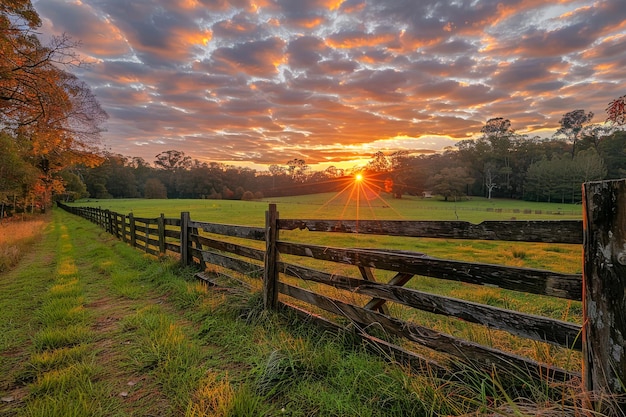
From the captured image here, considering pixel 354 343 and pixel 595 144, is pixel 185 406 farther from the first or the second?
pixel 595 144

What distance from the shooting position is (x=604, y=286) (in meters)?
1.69

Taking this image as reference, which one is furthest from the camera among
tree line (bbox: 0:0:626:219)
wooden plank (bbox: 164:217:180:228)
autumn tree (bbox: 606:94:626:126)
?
tree line (bbox: 0:0:626:219)

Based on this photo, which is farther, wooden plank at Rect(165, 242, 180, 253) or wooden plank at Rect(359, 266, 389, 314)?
wooden plank at Rect(165, 242, 180, 253)

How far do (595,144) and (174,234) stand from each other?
101m

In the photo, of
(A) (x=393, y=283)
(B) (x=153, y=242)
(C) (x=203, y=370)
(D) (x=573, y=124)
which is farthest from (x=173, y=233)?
(D) (x=573, y=124)

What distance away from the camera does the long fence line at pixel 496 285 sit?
167cm

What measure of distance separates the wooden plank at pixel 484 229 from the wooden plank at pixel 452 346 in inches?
34.4

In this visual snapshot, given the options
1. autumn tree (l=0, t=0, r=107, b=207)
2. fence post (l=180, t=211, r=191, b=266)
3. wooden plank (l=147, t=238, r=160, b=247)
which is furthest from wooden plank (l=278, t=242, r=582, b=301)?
autumn tree (l=0, t=0, r=107, b=207)

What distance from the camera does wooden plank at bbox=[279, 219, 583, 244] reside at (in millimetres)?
2082

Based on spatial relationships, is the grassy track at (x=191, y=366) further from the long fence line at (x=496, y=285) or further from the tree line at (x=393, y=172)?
the tree line at (x=393, y=172)

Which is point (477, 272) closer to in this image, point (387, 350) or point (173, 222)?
point (387, 350)

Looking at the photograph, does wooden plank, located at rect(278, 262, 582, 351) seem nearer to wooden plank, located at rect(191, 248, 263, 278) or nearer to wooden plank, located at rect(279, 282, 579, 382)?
wooden plank, located at rect(279, 282, 579, 382)

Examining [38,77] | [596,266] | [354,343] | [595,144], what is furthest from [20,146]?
[595,144]

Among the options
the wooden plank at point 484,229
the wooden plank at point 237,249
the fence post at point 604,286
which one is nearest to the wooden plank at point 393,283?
the wooden plank at point 484,229
